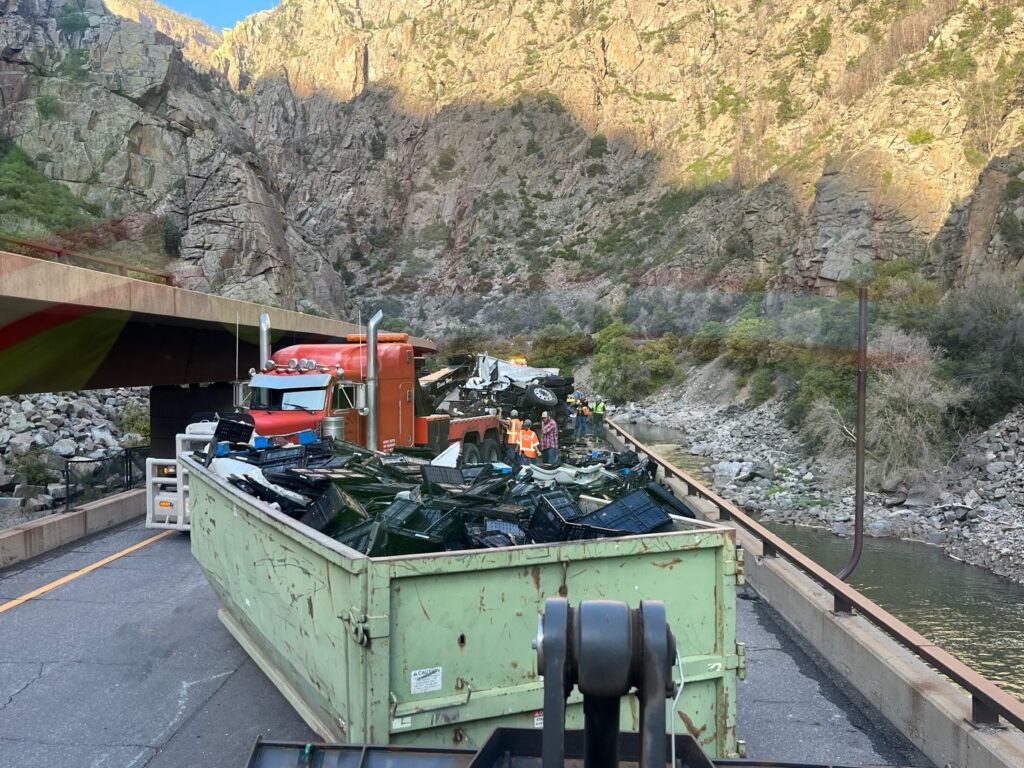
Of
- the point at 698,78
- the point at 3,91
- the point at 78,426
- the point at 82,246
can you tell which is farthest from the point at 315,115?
the point at 78,426

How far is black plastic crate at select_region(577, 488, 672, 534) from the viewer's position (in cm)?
472

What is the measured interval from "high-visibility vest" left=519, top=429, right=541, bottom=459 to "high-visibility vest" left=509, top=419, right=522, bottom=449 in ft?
0.52

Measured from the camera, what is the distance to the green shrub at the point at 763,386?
40.9 meters

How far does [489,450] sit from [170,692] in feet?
37.1

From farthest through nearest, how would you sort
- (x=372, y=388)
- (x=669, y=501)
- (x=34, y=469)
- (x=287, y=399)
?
(x=34, y=469), (x=372, y=388), (x=287, y=399), (x=669, y=501)

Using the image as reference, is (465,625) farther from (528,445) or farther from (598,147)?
(598,147)

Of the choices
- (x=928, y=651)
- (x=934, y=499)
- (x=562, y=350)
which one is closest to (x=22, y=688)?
(x=928, y=651)

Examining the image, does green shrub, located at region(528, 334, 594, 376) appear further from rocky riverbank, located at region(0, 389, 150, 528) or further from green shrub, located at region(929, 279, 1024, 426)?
green shrub, located at region(929, 279, 1024, 426)

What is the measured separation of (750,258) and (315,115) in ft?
306

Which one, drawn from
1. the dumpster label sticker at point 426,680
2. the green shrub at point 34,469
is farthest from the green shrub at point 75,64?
the dumpster label sticker at point 426,680

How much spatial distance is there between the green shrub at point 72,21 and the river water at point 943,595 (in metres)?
68.0

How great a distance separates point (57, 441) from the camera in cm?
2283

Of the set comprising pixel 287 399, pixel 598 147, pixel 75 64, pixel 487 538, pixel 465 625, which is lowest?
pixel 465 625

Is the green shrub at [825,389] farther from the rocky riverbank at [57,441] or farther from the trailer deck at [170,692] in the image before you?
the rocky riverbank at [57,441]
